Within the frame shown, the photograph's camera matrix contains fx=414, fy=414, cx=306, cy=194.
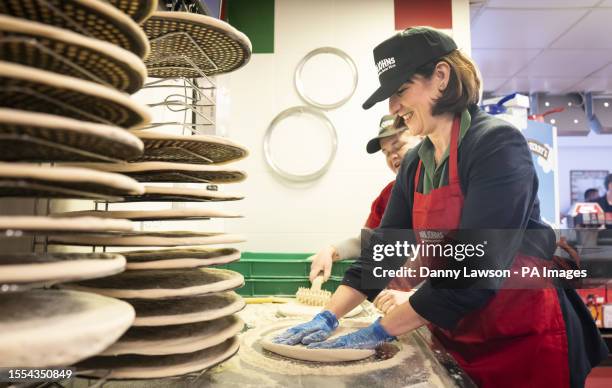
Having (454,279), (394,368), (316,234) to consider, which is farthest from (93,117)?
(316,234)


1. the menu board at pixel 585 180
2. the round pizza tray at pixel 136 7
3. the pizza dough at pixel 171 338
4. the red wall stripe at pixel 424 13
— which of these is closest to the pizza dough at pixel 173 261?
the pizza dough at pixel 171 338

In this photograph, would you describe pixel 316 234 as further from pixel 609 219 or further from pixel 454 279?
pixel 609 219

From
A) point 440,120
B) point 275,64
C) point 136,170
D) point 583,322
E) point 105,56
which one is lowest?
point 583,322

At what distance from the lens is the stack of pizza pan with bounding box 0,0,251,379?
479mm

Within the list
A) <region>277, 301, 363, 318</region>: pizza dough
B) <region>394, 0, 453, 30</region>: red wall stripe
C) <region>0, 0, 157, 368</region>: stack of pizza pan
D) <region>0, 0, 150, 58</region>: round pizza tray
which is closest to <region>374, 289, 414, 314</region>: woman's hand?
<region>277, 301, 363, 318</region>: pizza dough

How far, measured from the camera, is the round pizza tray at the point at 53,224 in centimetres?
45

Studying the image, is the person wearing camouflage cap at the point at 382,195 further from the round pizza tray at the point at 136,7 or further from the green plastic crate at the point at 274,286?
the round pizza tray at the point at 136,7

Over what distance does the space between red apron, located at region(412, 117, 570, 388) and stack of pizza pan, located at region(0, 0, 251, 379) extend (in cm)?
73

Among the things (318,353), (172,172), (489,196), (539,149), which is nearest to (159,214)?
(172,172)

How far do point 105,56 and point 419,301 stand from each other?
39.6 inches

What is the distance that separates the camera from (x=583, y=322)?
53.3 inches

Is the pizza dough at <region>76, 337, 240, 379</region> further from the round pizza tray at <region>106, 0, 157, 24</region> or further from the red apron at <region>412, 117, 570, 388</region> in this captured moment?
the red apron at <region>412, 117, 570, 388</region>

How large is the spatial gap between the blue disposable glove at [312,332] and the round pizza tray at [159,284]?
1.20ft

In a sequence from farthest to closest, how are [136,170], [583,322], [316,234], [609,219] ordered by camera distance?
[609,219] → [316,234] → [583,322] → [136,170]
